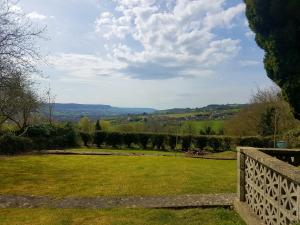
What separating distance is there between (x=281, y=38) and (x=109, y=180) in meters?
7.92

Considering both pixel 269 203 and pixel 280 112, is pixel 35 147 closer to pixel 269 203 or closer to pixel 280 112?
pixel 280 112

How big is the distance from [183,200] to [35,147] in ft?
71.3

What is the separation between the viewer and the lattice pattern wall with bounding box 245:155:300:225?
5770 mm

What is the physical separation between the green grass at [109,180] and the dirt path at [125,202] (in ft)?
2.21

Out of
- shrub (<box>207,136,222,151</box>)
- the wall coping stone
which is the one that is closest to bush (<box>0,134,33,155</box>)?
shrub (<box>207,136,222,151</box>)

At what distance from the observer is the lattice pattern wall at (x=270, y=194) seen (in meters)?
5.77

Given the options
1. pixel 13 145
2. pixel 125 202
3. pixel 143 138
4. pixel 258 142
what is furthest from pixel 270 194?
pixel 143 138

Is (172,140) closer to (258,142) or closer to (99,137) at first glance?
(99,137)

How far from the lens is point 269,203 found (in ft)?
22.9

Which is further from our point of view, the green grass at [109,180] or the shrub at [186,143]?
the shrub at [186,143]

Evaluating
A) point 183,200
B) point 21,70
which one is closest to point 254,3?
point 183,200

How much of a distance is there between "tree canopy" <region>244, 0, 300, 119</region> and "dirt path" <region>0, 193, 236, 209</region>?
365cm

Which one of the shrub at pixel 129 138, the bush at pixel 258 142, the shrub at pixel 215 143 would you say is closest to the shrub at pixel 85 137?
the shrub at pixel 129 138

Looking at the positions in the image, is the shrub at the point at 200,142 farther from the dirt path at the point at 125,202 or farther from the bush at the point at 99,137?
the dirt path at the point at 125,202
